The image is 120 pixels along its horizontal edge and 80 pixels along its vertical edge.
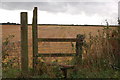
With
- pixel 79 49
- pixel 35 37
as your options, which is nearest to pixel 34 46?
pixel 35 37

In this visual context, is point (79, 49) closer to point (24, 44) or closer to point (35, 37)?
point (35, 37)

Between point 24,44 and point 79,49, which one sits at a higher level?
point 24,44

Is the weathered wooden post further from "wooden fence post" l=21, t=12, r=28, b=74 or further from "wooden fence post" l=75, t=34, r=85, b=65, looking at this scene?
"wooden fence post" l=75, t=34, r=85, b=65

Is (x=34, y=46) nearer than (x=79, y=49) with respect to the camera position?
Yes

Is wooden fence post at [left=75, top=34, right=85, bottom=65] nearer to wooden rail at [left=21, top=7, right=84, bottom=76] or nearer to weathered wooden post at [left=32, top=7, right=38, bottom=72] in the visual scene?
wooden rail at [left=21, top=7, right=84, bottom=76]

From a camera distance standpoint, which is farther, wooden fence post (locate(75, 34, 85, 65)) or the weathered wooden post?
→ wooden fence post (locate(75, 34, 85, 65))

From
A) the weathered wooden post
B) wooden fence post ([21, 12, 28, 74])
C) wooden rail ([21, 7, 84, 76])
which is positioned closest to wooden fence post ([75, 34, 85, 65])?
wooden rail ([21, 7, 84, 76])

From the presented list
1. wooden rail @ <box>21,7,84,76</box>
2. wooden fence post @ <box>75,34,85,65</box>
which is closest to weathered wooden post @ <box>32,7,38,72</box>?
wooden rail @ <box>21,7,84,76</box>

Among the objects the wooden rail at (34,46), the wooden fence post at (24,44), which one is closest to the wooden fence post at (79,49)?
the wooden rail at (34,46)

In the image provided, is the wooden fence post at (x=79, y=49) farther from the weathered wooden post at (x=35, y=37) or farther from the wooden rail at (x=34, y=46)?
the weathered wooden post at (x=35, y=37)

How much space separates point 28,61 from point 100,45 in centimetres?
245

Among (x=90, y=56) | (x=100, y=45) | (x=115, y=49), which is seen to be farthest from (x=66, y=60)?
(x=115, y=49)

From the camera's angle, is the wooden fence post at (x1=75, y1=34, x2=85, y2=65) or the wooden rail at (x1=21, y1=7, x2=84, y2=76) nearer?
the wooden rail at (x1=21, y1=7, x2=84, y2=76)

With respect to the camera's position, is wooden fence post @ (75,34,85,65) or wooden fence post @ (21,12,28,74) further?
wooden fence post @ (75,34,85,65)
